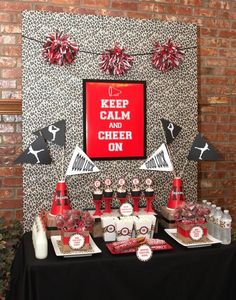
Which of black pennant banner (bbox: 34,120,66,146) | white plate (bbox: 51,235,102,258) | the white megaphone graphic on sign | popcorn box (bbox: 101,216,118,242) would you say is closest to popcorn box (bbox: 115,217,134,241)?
popcorn box (bbox: 101,216,118,242)

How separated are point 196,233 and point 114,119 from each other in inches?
40.0

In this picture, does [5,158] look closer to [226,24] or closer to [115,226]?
[115,226]

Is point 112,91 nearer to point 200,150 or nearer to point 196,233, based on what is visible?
point 200,150

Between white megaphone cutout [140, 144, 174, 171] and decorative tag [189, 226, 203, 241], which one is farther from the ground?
white megaphone cutout [140, 144, 174, 171]

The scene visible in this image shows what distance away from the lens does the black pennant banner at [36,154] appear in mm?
2160

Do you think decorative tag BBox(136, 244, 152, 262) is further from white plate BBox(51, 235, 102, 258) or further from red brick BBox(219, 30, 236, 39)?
red brick BBox(219, 30, 236, 39)

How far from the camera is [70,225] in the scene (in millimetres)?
1838

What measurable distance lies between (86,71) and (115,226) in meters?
1.12

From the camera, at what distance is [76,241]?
6.02 feet

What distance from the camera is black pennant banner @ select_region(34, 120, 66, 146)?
231cm

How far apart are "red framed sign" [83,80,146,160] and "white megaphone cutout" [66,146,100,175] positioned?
17 cm

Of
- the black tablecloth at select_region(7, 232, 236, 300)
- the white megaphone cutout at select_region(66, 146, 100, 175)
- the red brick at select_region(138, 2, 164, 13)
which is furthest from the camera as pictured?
the red brick at select_region(138, 2, 164, 13)

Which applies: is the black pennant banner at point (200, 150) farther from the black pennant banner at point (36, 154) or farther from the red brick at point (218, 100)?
the black pennant banner at point (36, 154)

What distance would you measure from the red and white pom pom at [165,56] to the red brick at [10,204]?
1438mm
